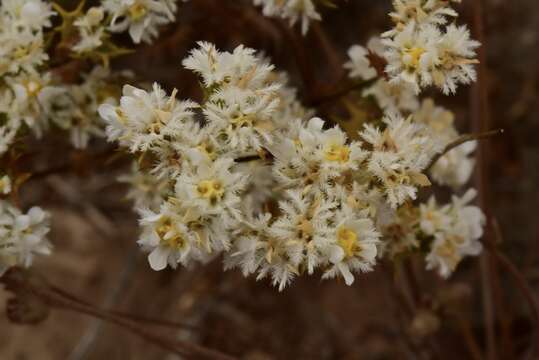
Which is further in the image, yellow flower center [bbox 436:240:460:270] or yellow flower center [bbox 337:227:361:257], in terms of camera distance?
yellow flower center [bbox 436:240:460:270]

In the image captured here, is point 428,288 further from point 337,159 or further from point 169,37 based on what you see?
point 337,159

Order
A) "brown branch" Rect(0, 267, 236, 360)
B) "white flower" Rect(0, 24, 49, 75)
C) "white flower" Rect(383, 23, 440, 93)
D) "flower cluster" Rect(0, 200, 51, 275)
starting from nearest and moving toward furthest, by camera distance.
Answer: "white flower" Rect(383, 23, 440, 93)
"flower cluster" Rect(0, 200, 51, 275)
"white flower" Rect(0, 24, 49, 75)
"brown branch" Rect(0, 267, 236, 360)

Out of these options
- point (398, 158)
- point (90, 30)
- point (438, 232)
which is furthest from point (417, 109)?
point (90, 30)

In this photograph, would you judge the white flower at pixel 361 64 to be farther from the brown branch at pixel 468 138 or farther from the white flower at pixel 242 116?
the white flower at pixel 242 116

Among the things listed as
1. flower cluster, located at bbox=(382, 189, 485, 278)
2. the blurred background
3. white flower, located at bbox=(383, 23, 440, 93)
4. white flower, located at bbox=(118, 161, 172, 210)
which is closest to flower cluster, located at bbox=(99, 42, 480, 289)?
white flower, located at bbox=(383, 23, 440, 93)

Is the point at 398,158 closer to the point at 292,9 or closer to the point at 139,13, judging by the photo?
the point at 292,9

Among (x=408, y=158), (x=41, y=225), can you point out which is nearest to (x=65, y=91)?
(x=41, y=225)

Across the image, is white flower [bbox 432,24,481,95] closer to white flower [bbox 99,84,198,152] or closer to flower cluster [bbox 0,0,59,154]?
white flower [bbox 99,84,198,152]
